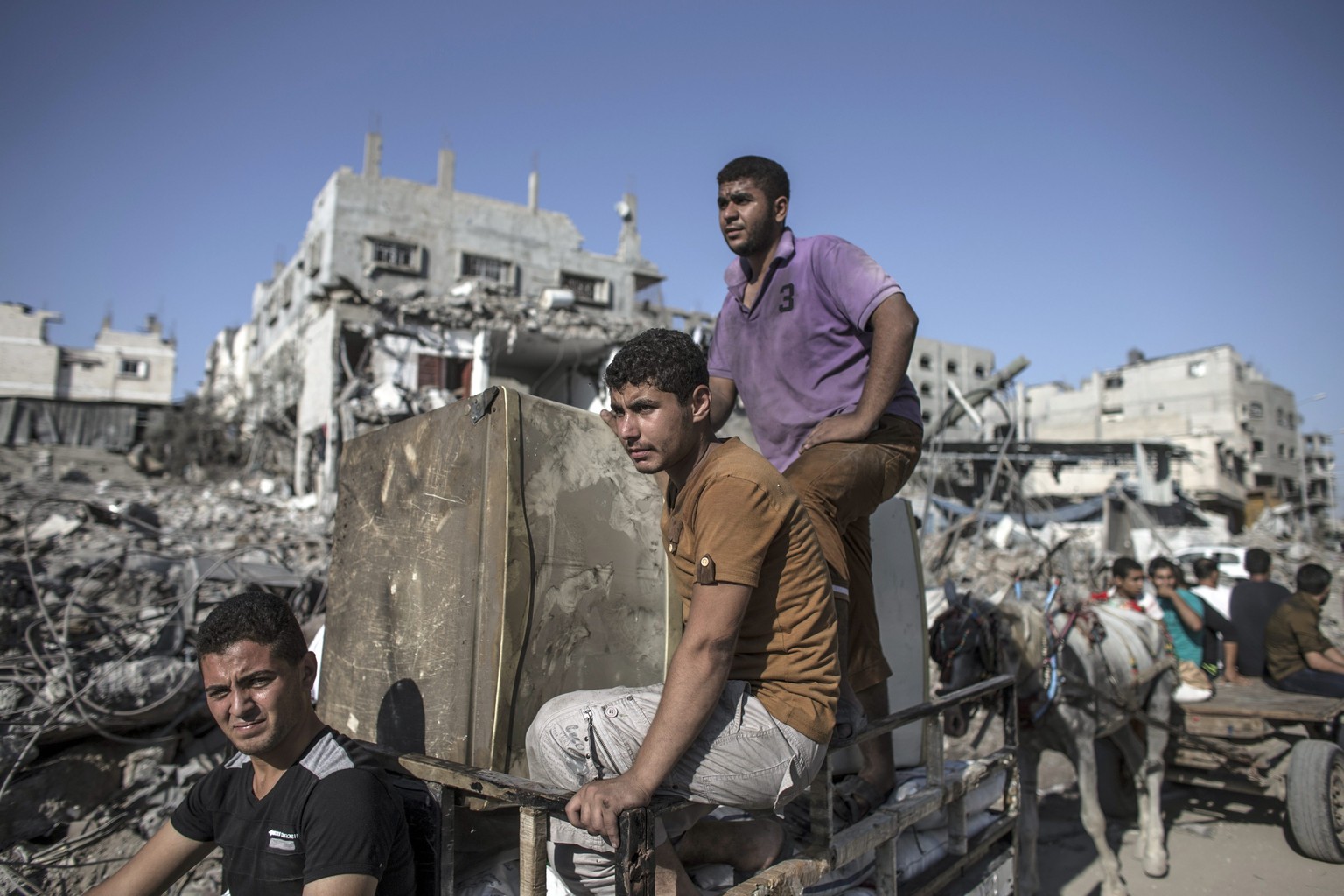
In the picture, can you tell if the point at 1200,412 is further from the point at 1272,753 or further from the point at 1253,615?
the point at 1272,753

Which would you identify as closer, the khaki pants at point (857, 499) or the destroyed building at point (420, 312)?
the khaki pants at point (857, 499)

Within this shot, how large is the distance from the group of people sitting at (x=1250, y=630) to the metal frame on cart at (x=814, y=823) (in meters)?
3.84

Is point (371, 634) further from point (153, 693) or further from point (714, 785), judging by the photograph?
point (153, 693)

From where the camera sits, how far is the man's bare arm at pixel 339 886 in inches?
62.9

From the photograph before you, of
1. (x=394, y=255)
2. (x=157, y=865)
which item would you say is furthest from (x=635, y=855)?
(x=394, y=255)

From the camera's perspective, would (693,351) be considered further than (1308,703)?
No

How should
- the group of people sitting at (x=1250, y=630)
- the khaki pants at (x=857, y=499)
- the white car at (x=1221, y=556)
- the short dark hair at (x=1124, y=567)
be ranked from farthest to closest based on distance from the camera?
the white car at (x=1221, y=556)
the short dark hair at (x=1124, y=567)
the group of people sitting at (x=1250, y=630)
the khaki pants at (x=857, y=499)

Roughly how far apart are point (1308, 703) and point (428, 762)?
20.3 ft

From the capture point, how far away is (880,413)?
253 centimetres

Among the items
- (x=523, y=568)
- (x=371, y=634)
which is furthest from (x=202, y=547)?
(x=523, y=568)

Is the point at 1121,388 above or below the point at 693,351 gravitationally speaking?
above

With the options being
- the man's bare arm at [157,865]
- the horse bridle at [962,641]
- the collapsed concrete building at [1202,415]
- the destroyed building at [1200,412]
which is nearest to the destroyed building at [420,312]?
the horse bridle at [962,641]

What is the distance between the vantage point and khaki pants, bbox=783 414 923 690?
2.34m

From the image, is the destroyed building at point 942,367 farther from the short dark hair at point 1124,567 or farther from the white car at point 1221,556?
the short dark hair at point 1124,567
